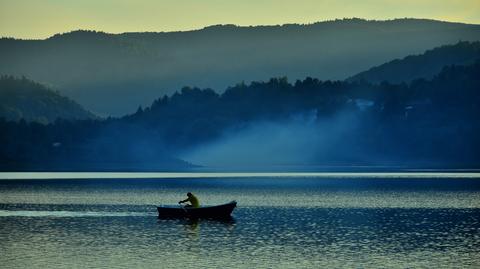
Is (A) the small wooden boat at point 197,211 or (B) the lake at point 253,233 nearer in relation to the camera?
(B) the lake at point 253,233

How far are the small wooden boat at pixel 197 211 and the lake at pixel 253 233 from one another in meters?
1.51

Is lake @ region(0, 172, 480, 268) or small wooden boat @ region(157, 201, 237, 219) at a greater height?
small wooden boat @ region(157, 201, 237, 219)

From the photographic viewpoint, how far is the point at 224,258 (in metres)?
73.4

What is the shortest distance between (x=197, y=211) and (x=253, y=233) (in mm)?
16361

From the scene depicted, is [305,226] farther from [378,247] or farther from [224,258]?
[224,258]

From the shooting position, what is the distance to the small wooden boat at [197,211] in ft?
355

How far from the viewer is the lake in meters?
72.4

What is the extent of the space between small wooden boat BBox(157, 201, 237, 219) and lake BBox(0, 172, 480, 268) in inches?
59.5

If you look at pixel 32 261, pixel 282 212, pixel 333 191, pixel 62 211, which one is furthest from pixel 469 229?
pixel 333 191

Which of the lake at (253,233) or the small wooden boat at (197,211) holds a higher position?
the small wooden boat at (197,211)

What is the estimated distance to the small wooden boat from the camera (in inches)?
4259

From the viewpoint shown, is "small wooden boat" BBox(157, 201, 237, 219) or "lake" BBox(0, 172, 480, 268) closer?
"lake" BBox(0, 172, 480, 268)

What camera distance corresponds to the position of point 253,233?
92688 millimetres

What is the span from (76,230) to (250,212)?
30450 millimetres
